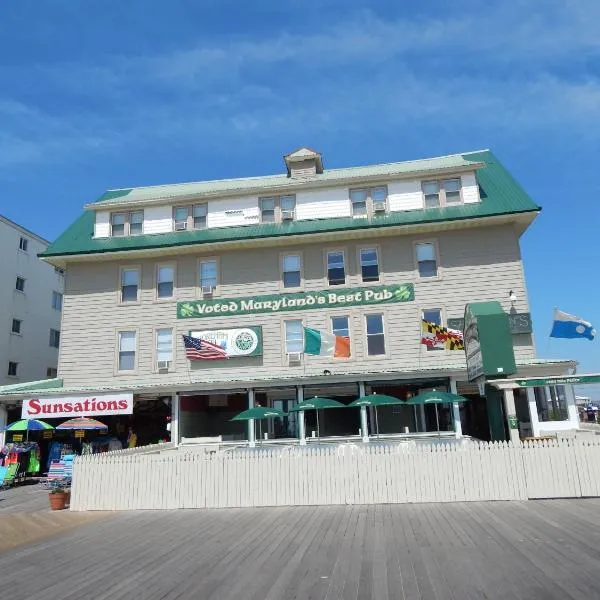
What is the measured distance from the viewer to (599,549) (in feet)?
25.8

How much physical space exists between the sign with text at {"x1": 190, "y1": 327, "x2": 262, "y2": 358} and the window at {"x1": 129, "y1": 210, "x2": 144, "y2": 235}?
6123 millimetres

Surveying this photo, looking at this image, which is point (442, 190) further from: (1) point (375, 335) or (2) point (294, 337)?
(2) point (294, 337)

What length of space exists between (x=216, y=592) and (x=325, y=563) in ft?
6.06

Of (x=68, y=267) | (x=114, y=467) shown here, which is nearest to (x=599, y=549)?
(x=114, y=467)

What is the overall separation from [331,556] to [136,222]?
20.4 metres

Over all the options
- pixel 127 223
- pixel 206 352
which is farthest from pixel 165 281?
pixel 206 352

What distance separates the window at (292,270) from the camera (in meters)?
23.2

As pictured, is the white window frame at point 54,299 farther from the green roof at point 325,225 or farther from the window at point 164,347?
the window at point 164,347

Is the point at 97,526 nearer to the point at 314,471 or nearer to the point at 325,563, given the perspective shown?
the point at 314,471

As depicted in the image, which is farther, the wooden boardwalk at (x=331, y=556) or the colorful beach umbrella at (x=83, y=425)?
the colorful beach umbrella at (x=83, y=425)

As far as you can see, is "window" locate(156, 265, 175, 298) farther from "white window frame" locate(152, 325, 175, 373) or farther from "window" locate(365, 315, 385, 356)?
"window" locate(365, 315, 385, 356)

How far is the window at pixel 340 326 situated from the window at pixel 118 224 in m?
11.3

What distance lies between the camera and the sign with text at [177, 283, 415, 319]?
73.3 ft

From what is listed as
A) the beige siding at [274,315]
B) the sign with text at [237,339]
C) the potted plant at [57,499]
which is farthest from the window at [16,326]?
the potted plant at [57,499]
